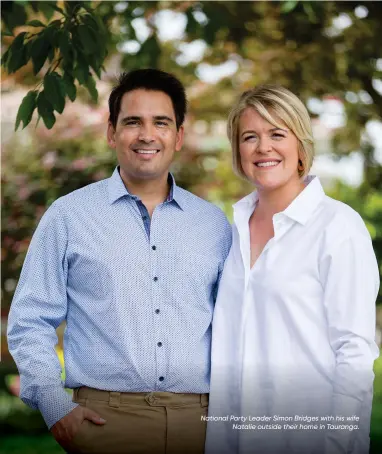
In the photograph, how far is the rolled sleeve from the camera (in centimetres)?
235

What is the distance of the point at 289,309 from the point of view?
2.26 meters

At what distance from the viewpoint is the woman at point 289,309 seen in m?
2.19

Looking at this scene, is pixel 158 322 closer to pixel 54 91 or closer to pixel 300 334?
pixel 300 334

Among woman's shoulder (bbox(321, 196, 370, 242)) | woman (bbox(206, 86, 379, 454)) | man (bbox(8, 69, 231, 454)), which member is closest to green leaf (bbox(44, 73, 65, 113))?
man (bbox(8, 69, 231, 454))

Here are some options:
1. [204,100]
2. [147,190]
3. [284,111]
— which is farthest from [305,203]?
[204,100]

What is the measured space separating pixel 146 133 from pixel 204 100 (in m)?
3.03

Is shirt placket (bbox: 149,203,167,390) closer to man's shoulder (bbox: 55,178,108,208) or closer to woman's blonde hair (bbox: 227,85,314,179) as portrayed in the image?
man's shoulder (bbox: 55,178,108,208)

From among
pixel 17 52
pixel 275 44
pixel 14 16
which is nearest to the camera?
pixel 17 52

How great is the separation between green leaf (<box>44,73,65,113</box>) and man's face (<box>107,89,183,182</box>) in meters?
0.37

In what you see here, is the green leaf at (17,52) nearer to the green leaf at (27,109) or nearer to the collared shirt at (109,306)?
the green leaf at (27,109)

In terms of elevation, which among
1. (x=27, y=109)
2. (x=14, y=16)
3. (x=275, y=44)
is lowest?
(x=27, y=109)

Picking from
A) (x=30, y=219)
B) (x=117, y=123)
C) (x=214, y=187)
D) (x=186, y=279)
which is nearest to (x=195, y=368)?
(x=186, y=279)

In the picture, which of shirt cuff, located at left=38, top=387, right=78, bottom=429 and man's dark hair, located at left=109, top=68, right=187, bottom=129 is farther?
man's dark hair, located at left=109, top=68, right=187, bottom=129

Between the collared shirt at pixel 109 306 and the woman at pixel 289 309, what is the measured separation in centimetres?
10
